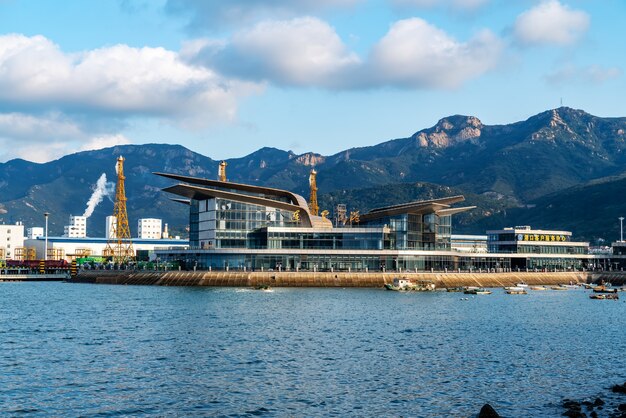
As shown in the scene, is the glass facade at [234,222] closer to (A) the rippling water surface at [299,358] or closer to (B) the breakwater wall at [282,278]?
(B) the breakwater wall at [282,278]

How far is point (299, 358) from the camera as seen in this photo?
2608 inches

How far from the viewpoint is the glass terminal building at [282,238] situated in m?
172

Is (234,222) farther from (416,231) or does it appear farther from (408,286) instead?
(408,286)

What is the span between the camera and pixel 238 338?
77500 mm

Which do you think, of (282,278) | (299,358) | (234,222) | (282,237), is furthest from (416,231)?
(299,358)

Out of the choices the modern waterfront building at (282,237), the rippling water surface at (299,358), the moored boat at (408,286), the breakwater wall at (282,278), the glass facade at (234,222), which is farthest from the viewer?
the glass facade at (234,222)

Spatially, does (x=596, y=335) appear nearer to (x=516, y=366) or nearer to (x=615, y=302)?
(x=516, y=366)

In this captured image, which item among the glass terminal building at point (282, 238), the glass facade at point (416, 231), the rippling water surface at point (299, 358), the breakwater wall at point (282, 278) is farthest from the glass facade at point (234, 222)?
the rippling water surface at point (299, 358)

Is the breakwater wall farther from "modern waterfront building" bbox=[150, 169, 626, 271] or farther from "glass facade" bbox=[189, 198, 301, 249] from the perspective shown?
A: "glass facade" bbox=[189, 198, 301, 249]

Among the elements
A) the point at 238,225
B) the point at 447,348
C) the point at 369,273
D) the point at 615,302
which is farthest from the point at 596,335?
the point at 238,225

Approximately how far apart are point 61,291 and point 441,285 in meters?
81.9

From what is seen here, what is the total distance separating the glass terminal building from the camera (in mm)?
172000

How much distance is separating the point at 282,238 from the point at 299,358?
108471 mm

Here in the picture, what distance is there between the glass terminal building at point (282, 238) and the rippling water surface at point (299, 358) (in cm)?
5431
